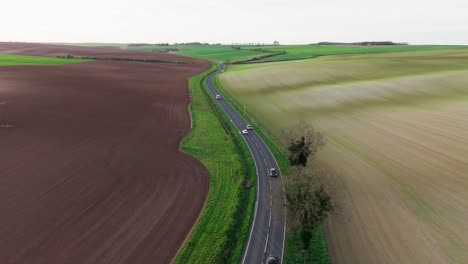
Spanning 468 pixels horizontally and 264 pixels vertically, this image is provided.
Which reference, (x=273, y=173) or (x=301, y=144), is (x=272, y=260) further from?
(x=301, y=144)

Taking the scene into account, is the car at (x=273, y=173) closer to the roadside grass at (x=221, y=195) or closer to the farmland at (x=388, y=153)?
the roadside grass at (x=221, y=195)

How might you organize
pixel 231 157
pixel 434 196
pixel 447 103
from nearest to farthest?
pixel 434 196, pixel 231 157, pixel 447 103

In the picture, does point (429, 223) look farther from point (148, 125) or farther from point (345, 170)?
point (148, 125)

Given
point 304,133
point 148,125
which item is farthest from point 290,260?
point 148,125

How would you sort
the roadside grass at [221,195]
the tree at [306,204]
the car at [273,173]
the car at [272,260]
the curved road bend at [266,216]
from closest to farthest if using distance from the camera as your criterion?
the tree at [306,204]
the car at [272,260]
the roadside grass at [221,195]
the curved road bend at [266,216]
the car at [273,173]

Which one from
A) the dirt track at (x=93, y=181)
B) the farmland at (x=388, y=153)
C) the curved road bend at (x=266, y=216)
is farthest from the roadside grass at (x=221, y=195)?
the farmland at (x=388, y=153)

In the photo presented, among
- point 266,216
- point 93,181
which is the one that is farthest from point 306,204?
point 93,181

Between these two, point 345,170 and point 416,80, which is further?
point 416,80
